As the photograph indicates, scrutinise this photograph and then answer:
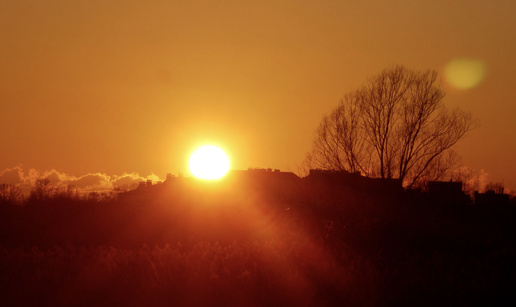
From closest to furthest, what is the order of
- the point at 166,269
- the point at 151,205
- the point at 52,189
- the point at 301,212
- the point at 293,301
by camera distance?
the point at 293,301, the point at 166,269, the point at 301,212, the point at 151,205, the point at 52,189

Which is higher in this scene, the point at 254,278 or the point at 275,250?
the point at 275,250

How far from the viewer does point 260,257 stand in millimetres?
12211

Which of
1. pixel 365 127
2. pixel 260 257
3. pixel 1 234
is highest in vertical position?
pixel 365 127

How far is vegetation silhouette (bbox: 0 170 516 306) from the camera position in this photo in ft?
35.2

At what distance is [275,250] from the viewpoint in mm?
12914

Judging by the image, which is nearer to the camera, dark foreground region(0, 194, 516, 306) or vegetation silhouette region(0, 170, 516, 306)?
dark foreground region(0, 194, 516, 306)

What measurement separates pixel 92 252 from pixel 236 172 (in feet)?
115

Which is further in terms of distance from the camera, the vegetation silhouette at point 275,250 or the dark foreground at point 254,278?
the vegetation silhouette at point 275,250

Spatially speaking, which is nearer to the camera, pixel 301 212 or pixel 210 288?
pixel 210 288

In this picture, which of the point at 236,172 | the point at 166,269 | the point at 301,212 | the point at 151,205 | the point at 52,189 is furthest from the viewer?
the point at 52,189

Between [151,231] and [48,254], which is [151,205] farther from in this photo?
[48,254]

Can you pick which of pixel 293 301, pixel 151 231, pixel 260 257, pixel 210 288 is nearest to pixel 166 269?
pixel 210 288

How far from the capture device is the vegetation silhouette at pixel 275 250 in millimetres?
10742

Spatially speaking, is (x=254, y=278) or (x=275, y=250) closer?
(x=254, y=278)
